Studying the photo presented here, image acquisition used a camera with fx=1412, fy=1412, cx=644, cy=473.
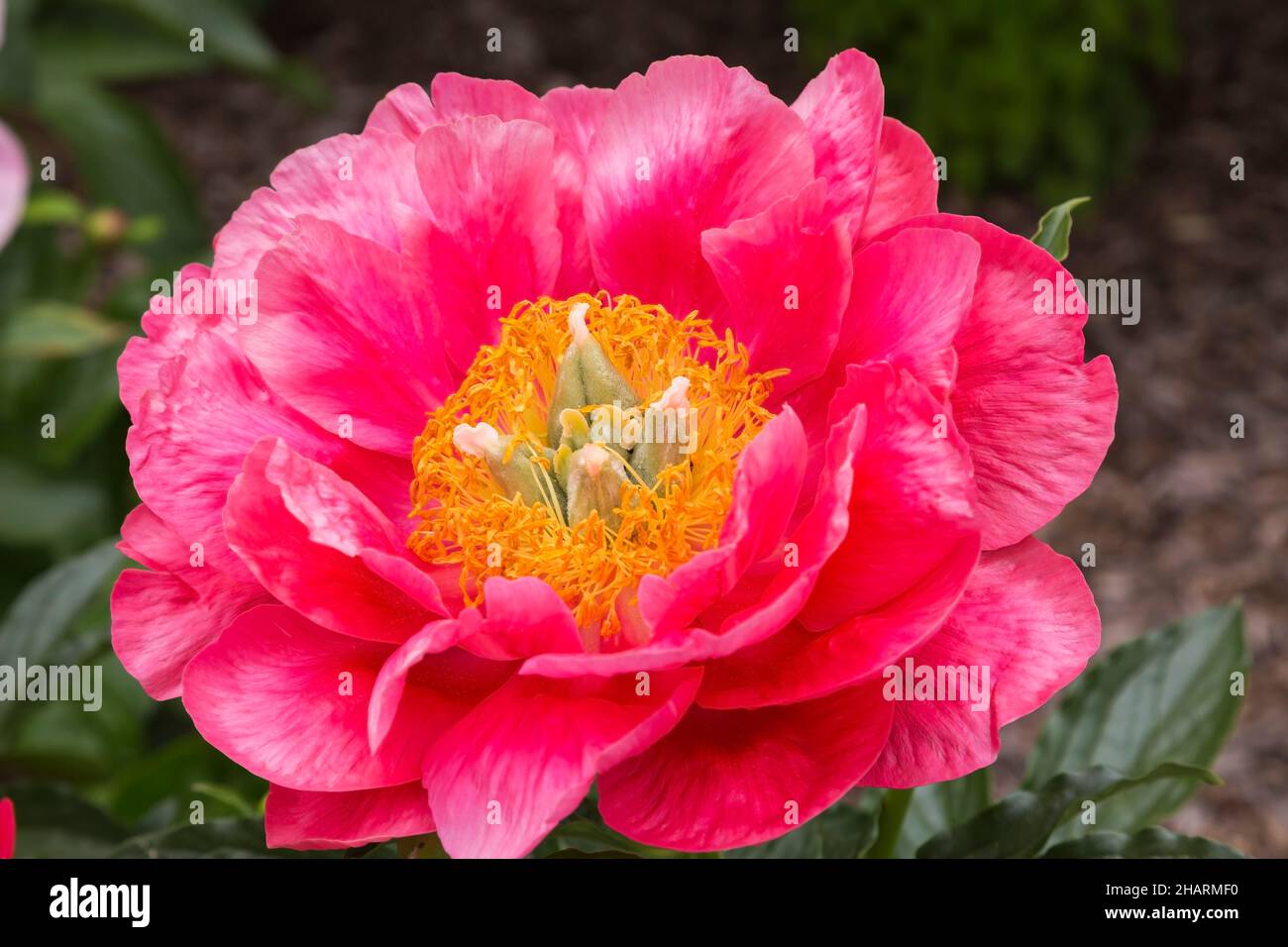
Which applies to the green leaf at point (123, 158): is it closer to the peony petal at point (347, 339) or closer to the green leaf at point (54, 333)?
the green leaf at point (54, 333)

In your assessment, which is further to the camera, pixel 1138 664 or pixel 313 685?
pixel 1138 664

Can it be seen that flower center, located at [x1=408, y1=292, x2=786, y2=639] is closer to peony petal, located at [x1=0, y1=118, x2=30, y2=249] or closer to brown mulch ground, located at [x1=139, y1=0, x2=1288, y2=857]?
peony petal, located at [x1=0, y1=118, x2=30, y2=249]

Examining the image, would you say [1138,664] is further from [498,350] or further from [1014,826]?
[498,350]

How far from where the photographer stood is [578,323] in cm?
97

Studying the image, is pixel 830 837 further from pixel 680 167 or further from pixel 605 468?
pixel 680 167

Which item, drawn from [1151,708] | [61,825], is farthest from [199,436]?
[1151,708]

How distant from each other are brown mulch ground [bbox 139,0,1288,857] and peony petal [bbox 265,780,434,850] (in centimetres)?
234

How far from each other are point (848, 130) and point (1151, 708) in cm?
69

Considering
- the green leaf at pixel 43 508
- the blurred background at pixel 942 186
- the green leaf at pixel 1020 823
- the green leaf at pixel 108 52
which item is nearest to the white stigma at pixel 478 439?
the green leaf at pixel 1020 823

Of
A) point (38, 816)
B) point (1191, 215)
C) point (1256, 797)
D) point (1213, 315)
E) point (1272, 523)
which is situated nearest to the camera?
point (38, 816)

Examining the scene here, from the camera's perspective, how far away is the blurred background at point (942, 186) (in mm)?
2625

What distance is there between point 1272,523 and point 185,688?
10.7ft

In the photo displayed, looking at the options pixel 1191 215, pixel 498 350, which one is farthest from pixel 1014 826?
pixel 1191 215

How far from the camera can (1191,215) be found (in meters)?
4.23
